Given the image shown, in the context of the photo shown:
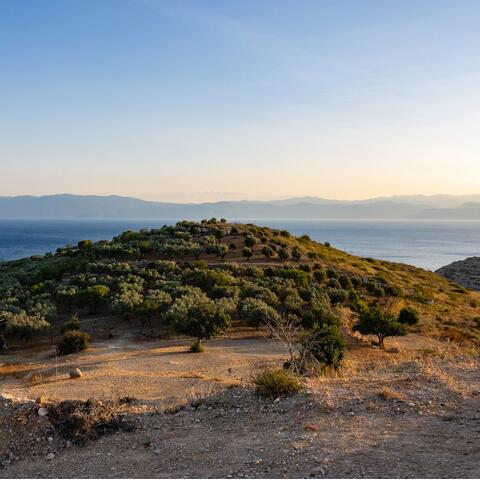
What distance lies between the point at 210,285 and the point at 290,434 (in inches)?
942

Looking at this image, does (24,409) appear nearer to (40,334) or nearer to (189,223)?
(40,334)

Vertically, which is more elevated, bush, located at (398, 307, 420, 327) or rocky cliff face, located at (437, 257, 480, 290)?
bush, located at (398, 307, 420, 327)

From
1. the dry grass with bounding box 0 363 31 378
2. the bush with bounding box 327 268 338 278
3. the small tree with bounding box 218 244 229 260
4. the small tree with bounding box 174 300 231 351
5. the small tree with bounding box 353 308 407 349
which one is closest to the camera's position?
the dry grass with bounding box 0 363 31 378

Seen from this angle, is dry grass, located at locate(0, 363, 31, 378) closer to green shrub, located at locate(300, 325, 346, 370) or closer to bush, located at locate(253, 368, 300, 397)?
green shrub, located at locate(300, 325, 346, 370)

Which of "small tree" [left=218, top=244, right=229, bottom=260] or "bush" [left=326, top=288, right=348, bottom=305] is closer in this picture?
"bush" [left=326, top=288, right=348, bottom=305]

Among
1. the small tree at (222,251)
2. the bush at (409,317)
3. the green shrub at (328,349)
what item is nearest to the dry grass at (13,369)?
the green shrub at (328,349)

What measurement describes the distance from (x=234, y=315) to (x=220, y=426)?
18.6 m

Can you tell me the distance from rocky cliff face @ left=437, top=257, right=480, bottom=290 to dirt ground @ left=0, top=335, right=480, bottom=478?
6901 cm

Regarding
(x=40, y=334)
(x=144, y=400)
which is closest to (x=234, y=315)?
(x=40, y=334)

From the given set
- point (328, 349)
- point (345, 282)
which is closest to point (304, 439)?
point (328, 349)

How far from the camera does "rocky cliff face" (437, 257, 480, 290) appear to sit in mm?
76706

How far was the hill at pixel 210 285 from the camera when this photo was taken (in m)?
28.2

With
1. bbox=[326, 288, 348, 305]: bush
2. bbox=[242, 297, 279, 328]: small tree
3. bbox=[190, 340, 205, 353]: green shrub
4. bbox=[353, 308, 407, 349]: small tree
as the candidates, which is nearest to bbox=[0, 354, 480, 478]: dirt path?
bbox=[190, 340, 205, 353]: green shrub

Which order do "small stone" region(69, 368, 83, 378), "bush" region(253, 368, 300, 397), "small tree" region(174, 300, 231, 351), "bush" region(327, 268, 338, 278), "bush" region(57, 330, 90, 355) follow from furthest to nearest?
1. "bush" region(327, 268, 338, 278)
2. "small tree" region(174, 300, 231, 351)
3. "bush" region(57, 330, 90, 355)
4. "small stone" region(69, 368, 83, 378)
5. "bush" region(253, 368, 300, 397)
